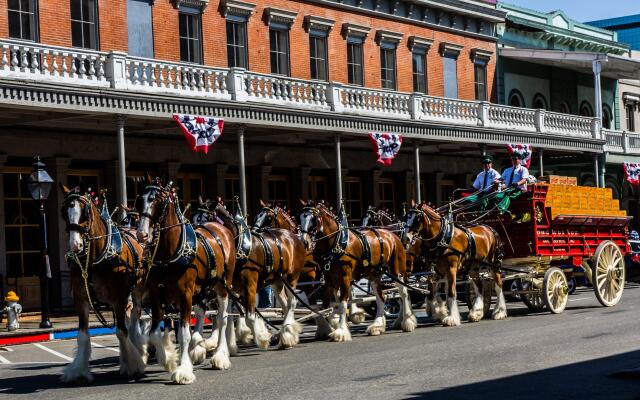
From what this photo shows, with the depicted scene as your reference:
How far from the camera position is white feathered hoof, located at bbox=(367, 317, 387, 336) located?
1700 cm

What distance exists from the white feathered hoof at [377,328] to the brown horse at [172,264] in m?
4.36

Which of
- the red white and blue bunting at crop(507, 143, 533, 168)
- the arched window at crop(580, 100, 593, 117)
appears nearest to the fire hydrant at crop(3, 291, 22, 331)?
the red white and blue bunting at crop(507, 143, 533, 168)

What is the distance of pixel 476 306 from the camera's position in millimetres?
19016

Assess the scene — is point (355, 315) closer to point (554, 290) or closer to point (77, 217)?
point (554, 290)

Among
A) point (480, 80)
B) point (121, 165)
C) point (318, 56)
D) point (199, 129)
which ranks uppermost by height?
point (318, 56)

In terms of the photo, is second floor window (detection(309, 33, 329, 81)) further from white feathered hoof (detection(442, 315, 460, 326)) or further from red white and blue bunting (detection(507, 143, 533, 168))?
white feathered hoof (detection(442, 315, 460, 326))

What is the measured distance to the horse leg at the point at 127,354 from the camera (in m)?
12.3

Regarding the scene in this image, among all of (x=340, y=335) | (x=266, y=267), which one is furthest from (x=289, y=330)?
(x=340, y=335)

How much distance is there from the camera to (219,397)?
1066cm

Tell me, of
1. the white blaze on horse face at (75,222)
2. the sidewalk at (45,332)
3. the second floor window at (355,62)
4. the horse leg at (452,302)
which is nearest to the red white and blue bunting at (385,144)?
the second floor window at (355,62)

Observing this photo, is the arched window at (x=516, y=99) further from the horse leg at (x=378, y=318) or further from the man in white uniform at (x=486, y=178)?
the horse leg at (x=378, y=318)

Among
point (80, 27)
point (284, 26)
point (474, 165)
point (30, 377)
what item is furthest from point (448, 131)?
point (30, 377)

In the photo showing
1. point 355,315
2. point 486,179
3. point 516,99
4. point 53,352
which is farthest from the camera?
point 516,99

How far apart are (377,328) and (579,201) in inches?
218
